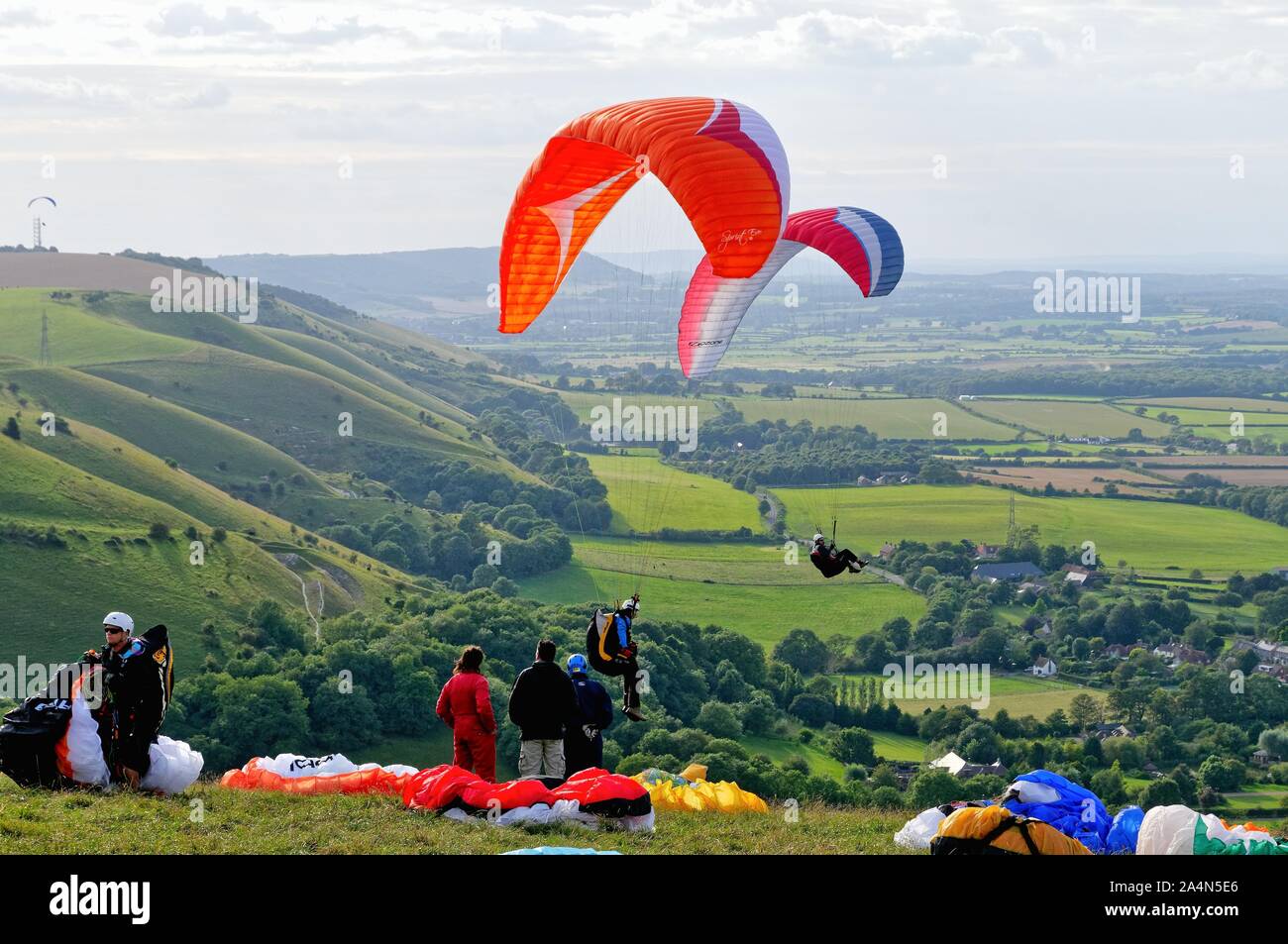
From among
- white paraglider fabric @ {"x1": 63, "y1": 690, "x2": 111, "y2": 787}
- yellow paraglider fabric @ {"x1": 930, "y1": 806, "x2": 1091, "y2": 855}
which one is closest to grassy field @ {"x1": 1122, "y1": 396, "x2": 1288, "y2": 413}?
yellow paraglider fabric @ {"x1": 930, "y1": 806, "x2": 1091, "y2": 855}

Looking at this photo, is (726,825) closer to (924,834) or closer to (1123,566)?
(924,834)

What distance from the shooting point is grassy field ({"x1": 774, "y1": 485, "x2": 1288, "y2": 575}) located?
93500 mm

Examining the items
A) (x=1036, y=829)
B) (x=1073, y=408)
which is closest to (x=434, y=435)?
(x=1073, y=408)

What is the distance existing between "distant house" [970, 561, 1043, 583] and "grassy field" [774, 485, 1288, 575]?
18.2 feet

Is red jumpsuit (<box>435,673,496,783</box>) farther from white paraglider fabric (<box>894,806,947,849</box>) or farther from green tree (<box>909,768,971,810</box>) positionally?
green tree (<box>909,768,971,810</box>)

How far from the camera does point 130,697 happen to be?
12805mm

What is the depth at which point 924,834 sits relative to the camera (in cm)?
1226

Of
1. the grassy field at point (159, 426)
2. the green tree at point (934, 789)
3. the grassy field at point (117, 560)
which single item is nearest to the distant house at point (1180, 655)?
the green tree at point (934, 789)

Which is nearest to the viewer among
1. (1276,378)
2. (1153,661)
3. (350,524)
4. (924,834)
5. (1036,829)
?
(1036,829)

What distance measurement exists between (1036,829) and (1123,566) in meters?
84.7

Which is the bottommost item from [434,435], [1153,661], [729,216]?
[1153,661]

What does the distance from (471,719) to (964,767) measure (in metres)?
34.2

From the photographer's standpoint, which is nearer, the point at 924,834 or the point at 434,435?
the point at 924,834
